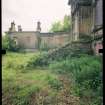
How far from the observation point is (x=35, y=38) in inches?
974

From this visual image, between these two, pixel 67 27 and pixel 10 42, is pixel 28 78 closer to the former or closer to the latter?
pixel 10 42

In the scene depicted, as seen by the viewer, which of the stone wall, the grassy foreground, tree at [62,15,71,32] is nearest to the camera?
the grassy foreground

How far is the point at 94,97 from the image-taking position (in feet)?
26.0

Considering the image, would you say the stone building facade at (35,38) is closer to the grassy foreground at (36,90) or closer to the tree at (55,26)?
the tree at (55,26)

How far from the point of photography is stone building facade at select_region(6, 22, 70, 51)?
2323 centimetres

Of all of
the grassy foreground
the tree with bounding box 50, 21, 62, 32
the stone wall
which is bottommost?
the grassy foreground

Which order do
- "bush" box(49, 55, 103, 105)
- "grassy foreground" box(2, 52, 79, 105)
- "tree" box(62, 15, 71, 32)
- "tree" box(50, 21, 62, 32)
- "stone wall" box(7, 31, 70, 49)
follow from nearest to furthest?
"grassy foreground" box(2, 52, 79, 105) → "bush" box(49, 55, 103, 105) → "stone wall" box(7, 31, 70, 49) → "tree" box(62, 15, 71, 32) → "tree" box(50, 21, 62, 32)

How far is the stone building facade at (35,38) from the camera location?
23.2m

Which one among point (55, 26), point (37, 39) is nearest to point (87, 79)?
point (37, 39)

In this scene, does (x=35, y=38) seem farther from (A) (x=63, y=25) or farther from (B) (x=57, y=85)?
(B) (x=57, y=85)

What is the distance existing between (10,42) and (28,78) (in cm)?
913

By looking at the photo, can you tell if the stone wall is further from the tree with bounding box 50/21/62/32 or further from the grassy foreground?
the grassy foreground

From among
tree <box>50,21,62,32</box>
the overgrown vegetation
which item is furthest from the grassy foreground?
tree <box>50,21,62,32</box>

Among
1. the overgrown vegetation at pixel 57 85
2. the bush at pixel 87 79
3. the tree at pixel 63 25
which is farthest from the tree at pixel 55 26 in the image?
the bush at pixel 87 79
